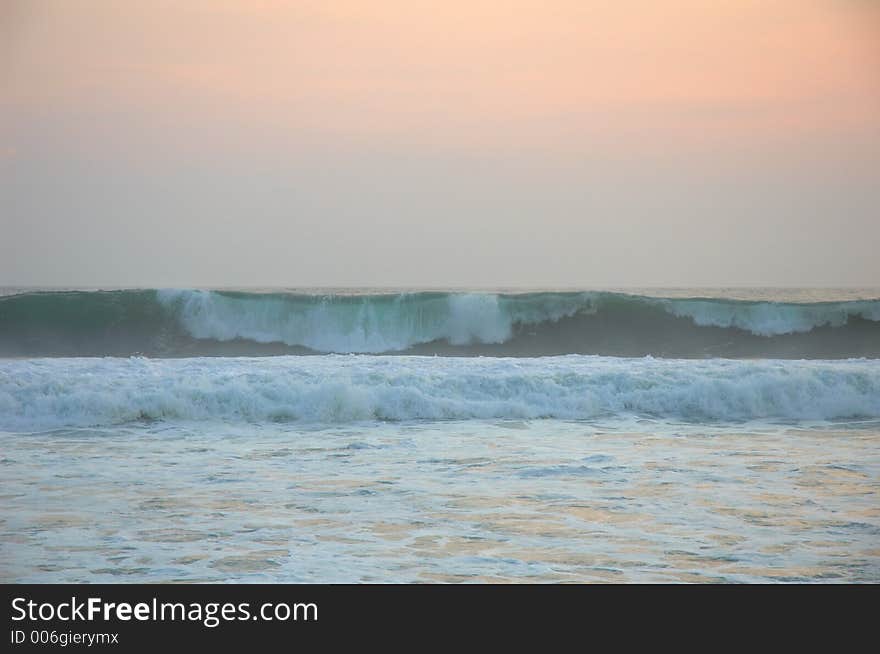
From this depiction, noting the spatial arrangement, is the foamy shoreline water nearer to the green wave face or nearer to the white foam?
the white foam

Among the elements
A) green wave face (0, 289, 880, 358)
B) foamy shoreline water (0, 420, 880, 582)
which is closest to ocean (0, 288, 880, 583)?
foamy shoreline water (0, 420, 880, 582)

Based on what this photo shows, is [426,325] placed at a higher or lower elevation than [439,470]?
higher

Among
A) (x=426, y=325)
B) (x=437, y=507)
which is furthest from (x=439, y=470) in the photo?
(x=426, y=325)

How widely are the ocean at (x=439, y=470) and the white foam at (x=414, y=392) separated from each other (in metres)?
0.04

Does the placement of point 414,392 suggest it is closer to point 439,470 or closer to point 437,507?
point 439,470

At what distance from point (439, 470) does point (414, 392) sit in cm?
373

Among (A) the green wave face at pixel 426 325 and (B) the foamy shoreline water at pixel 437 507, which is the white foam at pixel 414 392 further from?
(A) the green wave face at pixel 426 325

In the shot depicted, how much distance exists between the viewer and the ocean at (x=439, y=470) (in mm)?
4879

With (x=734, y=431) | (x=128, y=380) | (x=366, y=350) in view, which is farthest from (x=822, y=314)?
(x=128, y=380)

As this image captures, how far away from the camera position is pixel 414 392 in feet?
36.5
